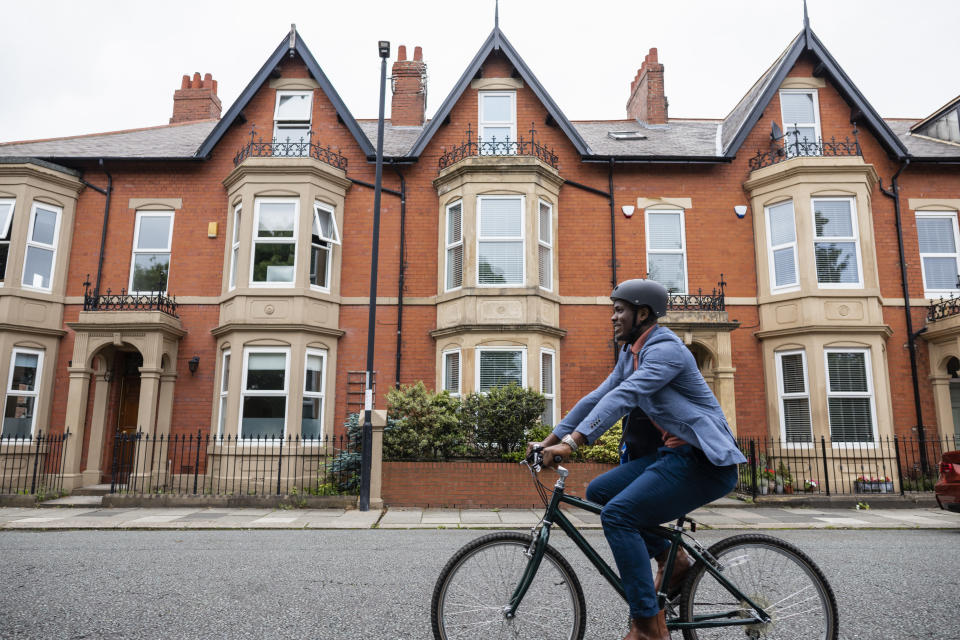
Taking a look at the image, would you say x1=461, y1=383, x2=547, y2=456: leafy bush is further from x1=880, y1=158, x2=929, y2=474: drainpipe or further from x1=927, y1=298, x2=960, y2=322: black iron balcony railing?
x1=927, y1=298, x2=960, y2=322: black iron balcony railing

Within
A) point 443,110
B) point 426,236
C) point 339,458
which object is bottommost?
point 339,458

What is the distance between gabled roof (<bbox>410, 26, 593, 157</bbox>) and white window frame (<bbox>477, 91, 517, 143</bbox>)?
467mm

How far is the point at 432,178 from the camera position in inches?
615

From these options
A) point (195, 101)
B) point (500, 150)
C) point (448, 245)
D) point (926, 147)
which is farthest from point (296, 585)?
point (195, 101)

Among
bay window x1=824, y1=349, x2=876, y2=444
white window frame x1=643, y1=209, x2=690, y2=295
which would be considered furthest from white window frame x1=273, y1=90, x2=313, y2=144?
bay window x1=824, y1=349, x2=876, y2=444

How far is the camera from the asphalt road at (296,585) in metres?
4.05

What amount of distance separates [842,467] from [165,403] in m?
14.4

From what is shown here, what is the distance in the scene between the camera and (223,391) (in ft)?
46.3

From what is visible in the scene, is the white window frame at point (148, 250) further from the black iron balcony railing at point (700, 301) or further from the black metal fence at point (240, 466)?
the black iron balcony railing at point (700, 301)

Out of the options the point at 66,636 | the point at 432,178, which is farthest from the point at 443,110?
the point at 66,636

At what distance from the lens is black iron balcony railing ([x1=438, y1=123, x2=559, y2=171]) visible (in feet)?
49.9

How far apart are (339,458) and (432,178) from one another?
713 centimetres

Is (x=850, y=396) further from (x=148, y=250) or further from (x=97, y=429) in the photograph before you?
(x=97, y=429)

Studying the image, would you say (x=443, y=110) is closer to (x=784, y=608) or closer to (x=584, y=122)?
(x=584, y=122)
